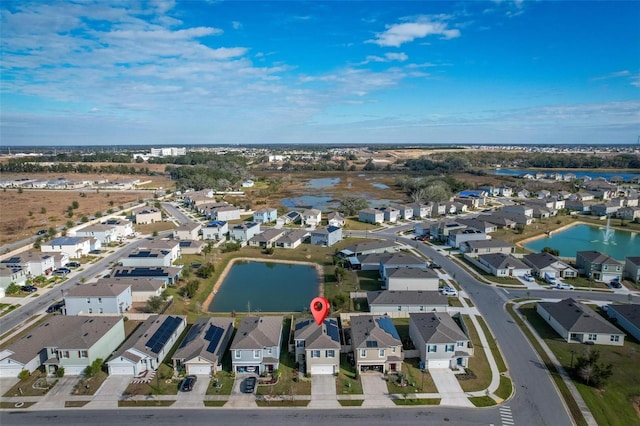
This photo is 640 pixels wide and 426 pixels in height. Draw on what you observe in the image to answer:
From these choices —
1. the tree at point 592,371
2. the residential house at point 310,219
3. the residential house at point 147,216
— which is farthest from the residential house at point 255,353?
the residential house at point 147,216

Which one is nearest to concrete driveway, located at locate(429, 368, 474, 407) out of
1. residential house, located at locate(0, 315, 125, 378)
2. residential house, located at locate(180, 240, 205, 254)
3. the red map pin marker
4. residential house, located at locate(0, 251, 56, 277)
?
the red map pin marker

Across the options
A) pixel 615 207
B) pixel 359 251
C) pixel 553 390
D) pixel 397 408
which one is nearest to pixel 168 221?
pixel 359 251

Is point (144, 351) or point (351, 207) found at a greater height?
point (351, 207)

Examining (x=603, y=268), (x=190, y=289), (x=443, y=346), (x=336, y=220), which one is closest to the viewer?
(x=443, y=346)

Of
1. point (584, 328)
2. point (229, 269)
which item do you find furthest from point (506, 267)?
point (229, 269)

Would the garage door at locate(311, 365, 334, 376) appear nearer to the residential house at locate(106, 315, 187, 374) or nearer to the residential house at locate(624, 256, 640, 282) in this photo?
the residential house at locate(106, 315, 187, 374)

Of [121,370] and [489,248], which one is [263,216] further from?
[121,370]
